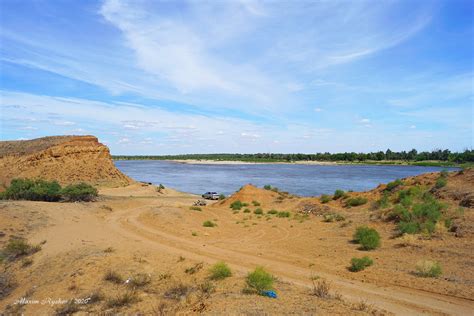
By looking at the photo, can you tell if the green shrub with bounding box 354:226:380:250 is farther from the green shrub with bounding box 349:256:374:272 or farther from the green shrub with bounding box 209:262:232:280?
the green shrub with bounding box 209:262:232:280

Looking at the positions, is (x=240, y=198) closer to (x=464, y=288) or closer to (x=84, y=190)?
(x=84, y=190)

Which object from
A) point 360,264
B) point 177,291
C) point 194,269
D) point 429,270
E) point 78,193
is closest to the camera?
point 177,291

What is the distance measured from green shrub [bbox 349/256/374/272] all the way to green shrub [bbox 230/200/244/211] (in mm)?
19597

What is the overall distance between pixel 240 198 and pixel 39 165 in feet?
108

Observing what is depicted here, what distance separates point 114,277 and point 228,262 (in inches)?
173

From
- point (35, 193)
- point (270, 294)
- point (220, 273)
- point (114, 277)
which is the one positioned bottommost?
point (35, 193)

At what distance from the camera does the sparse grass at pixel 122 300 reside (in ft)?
30.2

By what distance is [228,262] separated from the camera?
1388cm

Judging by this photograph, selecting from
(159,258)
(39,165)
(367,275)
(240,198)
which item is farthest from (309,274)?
(39,165)

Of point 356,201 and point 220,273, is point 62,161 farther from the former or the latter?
point 220,273

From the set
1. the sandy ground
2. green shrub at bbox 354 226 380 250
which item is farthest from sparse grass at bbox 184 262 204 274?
green shrub at bbox 354 226 380 250

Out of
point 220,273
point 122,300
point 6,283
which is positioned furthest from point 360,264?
point 6,283

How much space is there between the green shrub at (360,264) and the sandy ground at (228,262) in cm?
23

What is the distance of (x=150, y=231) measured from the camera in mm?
20688
